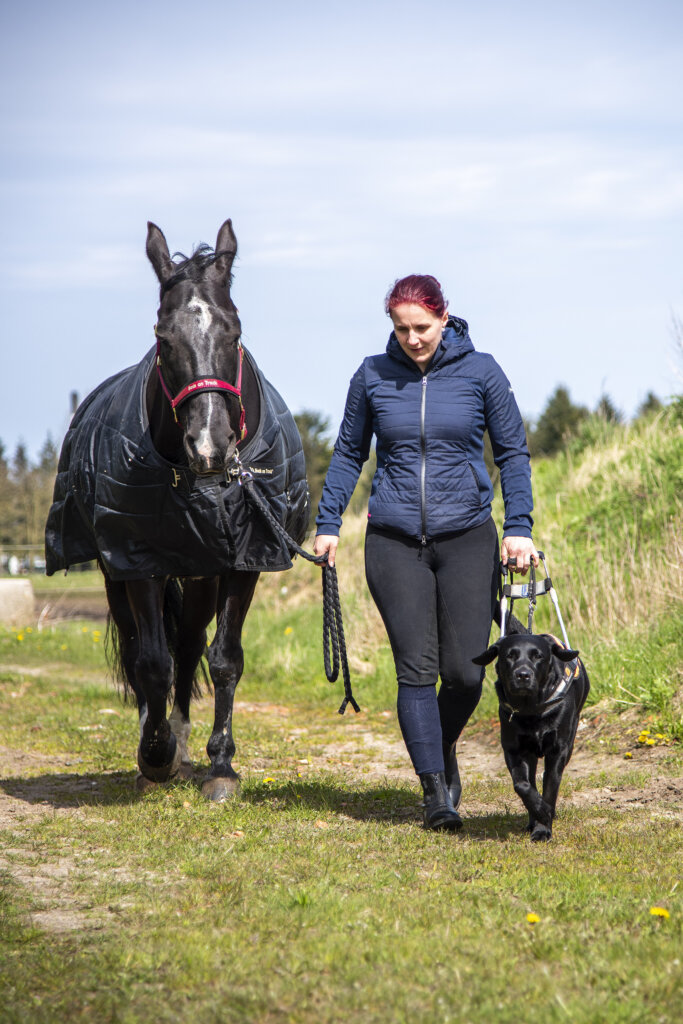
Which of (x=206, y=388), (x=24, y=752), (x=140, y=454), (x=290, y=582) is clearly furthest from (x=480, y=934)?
(x=290, y=582)

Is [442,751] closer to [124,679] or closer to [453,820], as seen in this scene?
[453,820]

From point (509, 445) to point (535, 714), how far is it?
1208mm

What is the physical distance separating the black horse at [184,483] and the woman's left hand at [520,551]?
1277 mm

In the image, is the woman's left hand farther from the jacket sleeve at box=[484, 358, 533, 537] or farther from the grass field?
the grass field

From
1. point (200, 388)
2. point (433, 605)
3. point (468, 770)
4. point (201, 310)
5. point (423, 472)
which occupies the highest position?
point (201, 310)

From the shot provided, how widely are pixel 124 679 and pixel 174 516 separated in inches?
88.9

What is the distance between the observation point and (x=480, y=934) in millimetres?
3365

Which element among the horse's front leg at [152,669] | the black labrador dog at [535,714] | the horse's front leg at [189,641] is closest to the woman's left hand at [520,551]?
the black labrador dog at [535,714]

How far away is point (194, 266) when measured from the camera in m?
5.25

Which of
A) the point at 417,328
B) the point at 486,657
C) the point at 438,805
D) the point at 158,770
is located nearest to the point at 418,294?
the point at 417,328

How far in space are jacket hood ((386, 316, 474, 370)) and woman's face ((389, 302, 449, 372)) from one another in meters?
0.06

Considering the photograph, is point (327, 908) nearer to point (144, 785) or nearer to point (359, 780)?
point (144, 785)

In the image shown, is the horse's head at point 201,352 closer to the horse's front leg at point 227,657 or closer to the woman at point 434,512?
the woman at point 434,512

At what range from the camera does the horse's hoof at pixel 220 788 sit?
5586mm
